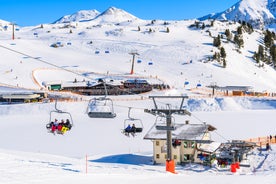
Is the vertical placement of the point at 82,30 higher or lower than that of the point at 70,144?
higher

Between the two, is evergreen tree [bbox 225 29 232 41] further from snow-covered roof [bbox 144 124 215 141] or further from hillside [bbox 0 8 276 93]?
snow-covered roof [bbox 144 124 215 141]

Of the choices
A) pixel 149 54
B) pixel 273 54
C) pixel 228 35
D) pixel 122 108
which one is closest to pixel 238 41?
pixel 228 35

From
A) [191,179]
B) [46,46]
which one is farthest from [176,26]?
[191,179]

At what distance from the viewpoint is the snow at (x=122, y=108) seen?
2272 cm

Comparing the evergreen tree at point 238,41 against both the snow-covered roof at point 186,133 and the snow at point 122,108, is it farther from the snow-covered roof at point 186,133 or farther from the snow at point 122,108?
the snow-covered roof at point 186,133

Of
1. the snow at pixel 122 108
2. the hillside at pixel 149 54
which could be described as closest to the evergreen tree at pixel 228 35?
the hillside at pixel 149 54

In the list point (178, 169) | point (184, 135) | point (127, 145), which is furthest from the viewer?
point (127, 145)

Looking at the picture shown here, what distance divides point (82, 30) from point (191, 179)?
344 feet

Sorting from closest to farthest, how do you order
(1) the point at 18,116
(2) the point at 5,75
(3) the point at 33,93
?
(1) the point at 18,116 < (3) the point at 33,93 < (2) the point at 5,75

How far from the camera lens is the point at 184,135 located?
109 feet

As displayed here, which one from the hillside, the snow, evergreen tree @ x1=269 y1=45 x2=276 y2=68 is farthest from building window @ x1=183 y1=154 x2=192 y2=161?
evergreen tree @ x1=269 y1=45 x2=276 y2=68

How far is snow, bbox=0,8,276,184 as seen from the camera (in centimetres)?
2272

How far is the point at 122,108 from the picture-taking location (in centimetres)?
5100

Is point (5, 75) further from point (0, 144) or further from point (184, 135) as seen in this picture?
point (184, 135)
